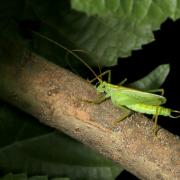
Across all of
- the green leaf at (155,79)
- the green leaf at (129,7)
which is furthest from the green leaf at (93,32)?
the green leaf at (129,7)

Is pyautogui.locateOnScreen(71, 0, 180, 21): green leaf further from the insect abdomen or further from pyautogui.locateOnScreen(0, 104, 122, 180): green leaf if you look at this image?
pyautogui.locateOnScreen(0, 104, 122, 180): green leaf

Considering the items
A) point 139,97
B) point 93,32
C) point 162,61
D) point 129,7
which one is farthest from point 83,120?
point 162,61

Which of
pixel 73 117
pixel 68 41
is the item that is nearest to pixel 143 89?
pixel 68 41

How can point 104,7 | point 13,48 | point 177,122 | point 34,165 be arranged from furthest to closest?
point 177,122 < point 34,165 < point 13,48 < point 104,7

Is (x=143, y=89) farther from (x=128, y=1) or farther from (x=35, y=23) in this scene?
(x=128, y=1)

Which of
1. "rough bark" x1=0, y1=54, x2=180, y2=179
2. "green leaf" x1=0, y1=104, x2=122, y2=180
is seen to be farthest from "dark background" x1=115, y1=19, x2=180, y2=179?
"rough bark" x1=0, y1=54, x2=180, y2=179

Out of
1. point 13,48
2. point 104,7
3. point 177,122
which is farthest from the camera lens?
point 177,122
